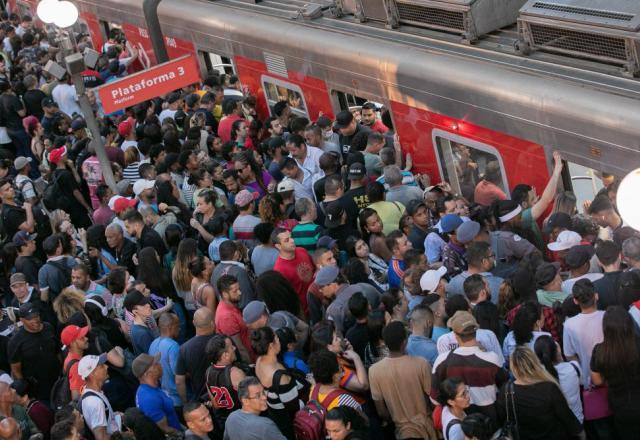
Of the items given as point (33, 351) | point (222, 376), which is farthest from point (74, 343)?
point (222, 376)

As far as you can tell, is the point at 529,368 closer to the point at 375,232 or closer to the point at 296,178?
the point at 375,232

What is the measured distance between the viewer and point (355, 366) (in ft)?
21.5

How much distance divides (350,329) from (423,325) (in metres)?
0.63

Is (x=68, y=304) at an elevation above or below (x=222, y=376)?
below

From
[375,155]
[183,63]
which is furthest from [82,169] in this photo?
[375,155]

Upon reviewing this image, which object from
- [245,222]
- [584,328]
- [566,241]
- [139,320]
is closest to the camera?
[584,328]

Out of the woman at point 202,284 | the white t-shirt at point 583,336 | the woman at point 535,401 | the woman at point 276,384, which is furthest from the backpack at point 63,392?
the white t-shirt at point 583,336

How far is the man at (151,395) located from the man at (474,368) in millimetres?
1930

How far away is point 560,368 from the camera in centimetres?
599

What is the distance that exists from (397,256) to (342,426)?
243 centimetres

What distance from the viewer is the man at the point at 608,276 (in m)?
6.66

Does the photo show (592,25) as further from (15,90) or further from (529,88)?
(15,90)

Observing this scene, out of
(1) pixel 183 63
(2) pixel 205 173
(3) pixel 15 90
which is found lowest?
(3) pixel 15 90

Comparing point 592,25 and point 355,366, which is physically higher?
point 592,25
